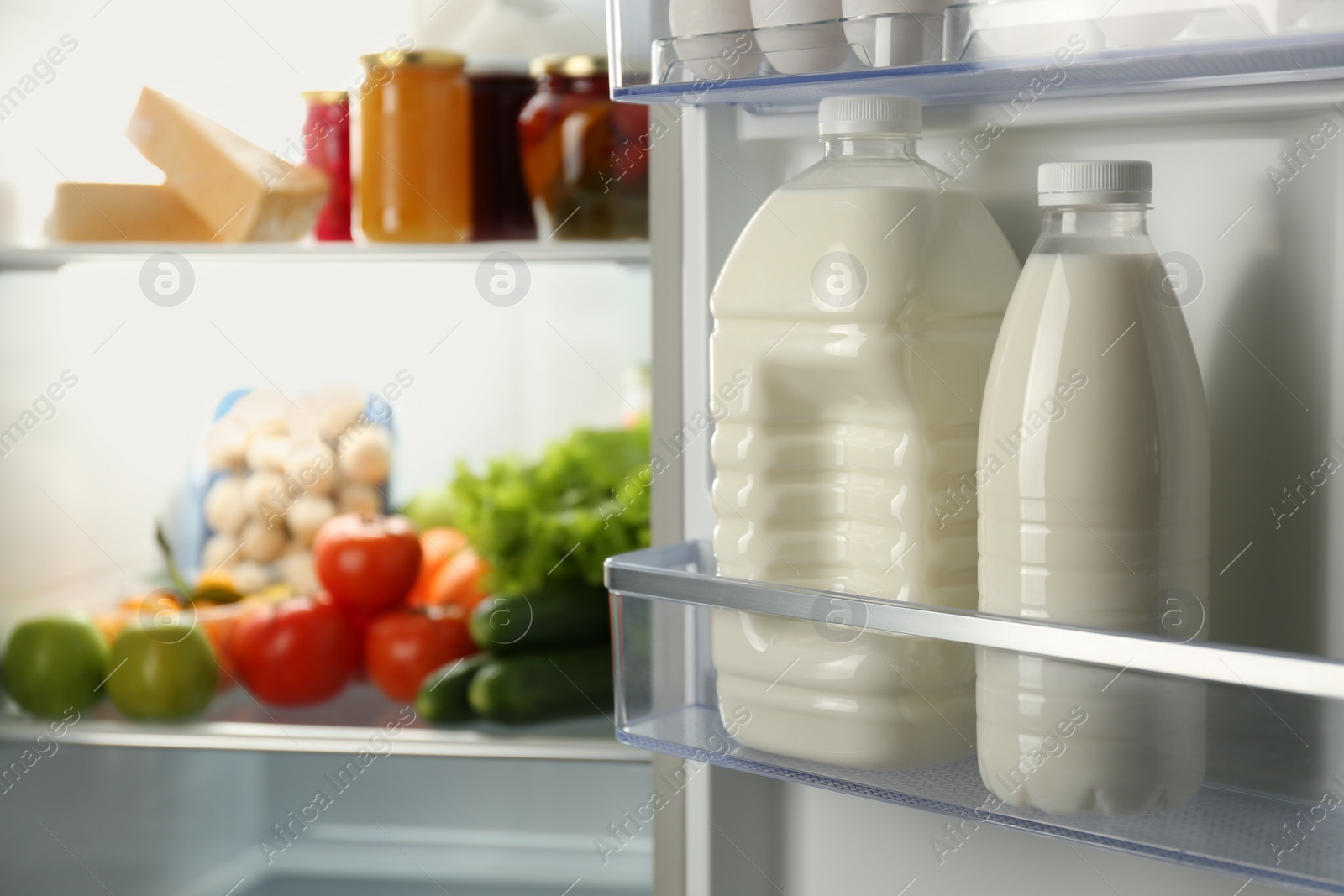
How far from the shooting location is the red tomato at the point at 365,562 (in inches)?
44.0

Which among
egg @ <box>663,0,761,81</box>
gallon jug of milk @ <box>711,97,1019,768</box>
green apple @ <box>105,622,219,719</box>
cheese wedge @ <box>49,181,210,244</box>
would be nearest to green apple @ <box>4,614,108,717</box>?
green apple @ <box>105,622,219,719</box>

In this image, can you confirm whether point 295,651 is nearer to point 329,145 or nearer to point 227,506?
point 227,506

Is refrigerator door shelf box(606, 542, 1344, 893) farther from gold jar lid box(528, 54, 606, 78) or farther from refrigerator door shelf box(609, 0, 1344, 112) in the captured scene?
gold jar lid box(528, 54, 606, 78)

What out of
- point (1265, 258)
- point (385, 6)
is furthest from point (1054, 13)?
point (385, 6)

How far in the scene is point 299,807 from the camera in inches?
48.1

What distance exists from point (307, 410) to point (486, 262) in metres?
0.24

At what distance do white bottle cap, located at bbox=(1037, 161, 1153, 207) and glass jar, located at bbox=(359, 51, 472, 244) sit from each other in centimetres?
65

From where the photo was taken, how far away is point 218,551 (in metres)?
1.16

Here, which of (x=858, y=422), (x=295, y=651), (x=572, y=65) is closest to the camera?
(x=858, y=422)

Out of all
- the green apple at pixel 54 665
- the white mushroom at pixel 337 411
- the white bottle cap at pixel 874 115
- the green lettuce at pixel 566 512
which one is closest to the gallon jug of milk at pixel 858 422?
the white bottle cap at pixel 874 115

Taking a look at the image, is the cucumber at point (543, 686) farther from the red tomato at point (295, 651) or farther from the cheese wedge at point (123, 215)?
the cheese wedge at point (123, 215)

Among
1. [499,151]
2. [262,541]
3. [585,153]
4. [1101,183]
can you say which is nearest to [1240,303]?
[1101,183]

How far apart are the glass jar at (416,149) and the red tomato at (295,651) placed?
36 centimetres

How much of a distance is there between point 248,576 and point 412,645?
192 mm
